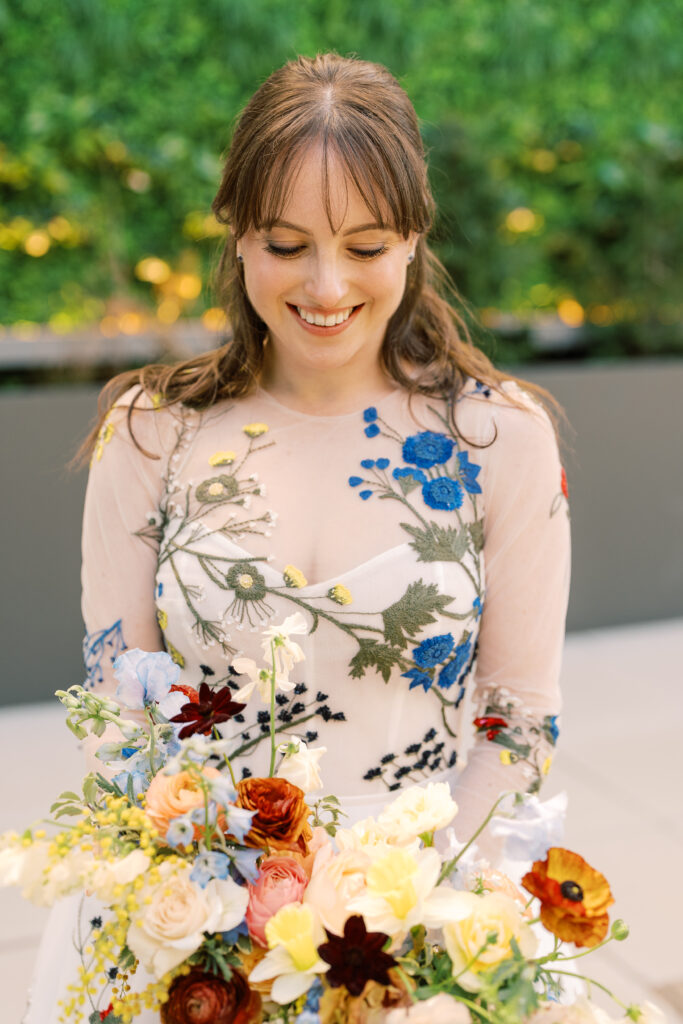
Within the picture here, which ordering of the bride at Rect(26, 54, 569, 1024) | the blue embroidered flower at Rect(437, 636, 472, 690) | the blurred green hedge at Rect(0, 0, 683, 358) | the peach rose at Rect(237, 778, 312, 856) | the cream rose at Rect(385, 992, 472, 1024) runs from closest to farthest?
the cream rose at Rect(385, 992, 472, 1024), the peach rose at Rect(237, 778, 312, 856), the bride at Rect(26, 54, 569, 1024), the blue embroidered flower at Rect(437, 636, 472, 690), the blurred green hedge at Rect(0, 0, 683, 358)

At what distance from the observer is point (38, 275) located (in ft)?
15.0

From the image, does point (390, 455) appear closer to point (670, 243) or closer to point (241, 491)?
point (241, 491)

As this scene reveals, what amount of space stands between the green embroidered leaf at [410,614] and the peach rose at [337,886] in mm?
658

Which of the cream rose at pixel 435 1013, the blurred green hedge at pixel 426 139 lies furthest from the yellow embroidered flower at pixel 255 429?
the blurred green hedge at pixel 426 139

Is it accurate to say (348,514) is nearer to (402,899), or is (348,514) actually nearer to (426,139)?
(402,899)

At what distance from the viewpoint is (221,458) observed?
1.53 m

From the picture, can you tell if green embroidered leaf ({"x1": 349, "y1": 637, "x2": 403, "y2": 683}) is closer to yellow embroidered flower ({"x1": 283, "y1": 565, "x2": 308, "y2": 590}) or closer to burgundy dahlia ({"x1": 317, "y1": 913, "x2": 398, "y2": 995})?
yellow embroidered flower ({"x1": 283, "y1": 565, "x2": 308, "y2": 590})

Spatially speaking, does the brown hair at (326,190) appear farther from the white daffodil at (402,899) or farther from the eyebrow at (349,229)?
the white daffodil at (402,899)

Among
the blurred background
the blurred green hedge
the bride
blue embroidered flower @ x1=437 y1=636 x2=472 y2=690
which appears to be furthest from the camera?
the blurred green hedge

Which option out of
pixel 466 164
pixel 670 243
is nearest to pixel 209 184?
pixel 466 164

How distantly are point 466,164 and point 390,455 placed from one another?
10.9ft

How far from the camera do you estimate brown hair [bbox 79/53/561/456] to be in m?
1.27

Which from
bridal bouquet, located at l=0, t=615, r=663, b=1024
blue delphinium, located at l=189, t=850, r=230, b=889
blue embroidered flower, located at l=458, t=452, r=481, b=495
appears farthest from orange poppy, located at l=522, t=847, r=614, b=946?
blue embroidered flower, located at l=458, t=452, r=481, b=495

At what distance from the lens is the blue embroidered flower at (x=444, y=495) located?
147cm
